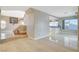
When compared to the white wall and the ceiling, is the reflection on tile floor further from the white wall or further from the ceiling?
the ceiling

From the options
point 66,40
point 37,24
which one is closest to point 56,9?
point 37,24

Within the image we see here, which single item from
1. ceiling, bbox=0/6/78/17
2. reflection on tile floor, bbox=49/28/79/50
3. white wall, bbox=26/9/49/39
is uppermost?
ceiling, bbox=0/6/78/17

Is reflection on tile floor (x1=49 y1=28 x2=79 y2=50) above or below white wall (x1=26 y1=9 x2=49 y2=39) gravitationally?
Answer: below

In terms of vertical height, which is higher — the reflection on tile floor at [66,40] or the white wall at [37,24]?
the white wall at [37,24]

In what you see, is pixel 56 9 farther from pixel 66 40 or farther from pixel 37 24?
pixel 66 40

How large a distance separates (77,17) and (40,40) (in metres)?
0.82

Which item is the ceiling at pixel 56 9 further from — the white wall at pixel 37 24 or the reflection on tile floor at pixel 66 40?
the reflection on tile floor at pixel 66 40

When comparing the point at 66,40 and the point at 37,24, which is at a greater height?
the point at 37,24

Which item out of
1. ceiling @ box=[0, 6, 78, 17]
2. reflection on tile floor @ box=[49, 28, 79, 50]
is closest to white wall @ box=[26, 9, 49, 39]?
ceiling @ box=[0, 6, 78, 17]

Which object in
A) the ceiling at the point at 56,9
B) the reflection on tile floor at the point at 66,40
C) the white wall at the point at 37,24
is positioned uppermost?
the ceiling at the point at 56,9

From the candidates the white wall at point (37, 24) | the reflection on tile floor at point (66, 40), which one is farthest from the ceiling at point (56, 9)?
the reflection on tile floor at point (66, 40)

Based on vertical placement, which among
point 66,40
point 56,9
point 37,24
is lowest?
point 66,40

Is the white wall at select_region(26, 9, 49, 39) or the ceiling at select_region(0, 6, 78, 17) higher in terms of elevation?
the ceiling at select_region(0, 6, 78, 17)
